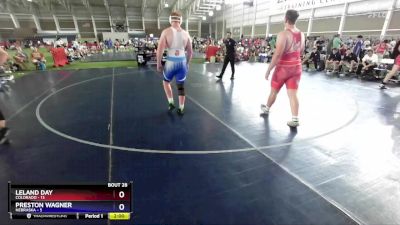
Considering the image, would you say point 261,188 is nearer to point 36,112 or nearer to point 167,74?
point 167,74

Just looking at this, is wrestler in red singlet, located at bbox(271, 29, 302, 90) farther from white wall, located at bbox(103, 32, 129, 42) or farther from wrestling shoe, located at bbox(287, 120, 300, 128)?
white wall, located at bbox(103, 32, 129, 42)

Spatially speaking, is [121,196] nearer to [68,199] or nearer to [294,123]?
[68,199]

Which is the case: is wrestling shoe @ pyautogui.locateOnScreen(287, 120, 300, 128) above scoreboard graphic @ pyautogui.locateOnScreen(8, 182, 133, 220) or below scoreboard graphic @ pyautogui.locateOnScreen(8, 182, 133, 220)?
below

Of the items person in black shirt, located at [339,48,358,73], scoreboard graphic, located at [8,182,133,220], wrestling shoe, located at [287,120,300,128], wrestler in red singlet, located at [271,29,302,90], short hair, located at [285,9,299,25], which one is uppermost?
short hair, located at [285,9,299,25]

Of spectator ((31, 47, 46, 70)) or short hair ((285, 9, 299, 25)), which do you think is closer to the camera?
short hair ((285, 9, 299, 25))

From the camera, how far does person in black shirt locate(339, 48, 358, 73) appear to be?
11.1 metres

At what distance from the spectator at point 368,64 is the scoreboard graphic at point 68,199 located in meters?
11.7

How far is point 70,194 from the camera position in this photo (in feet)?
5.73

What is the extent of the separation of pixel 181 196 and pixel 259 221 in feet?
2.59

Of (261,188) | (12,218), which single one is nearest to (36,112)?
(12,218)

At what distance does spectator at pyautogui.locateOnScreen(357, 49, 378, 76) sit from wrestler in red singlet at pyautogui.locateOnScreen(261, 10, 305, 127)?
789 cm

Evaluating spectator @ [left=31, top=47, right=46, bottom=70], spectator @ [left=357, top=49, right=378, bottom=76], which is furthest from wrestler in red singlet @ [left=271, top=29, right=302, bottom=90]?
spectator @ [left=31, top=47, right=46, bottom=70]

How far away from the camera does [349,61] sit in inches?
447

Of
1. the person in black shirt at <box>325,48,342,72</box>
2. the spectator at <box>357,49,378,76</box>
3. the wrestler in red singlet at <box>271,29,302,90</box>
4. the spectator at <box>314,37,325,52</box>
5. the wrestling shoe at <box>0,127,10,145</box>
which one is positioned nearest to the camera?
the wrestling shoe at <box>0,127,10,145</box>
